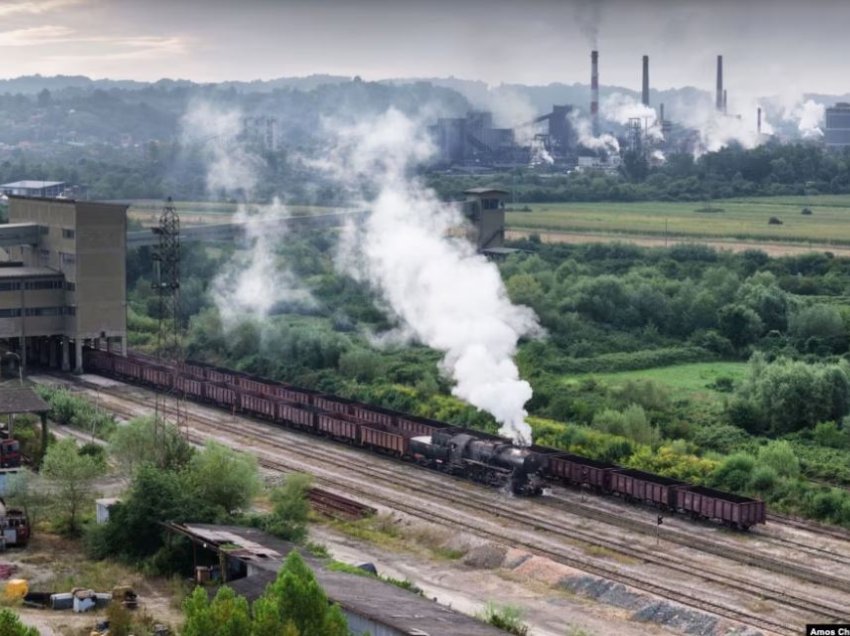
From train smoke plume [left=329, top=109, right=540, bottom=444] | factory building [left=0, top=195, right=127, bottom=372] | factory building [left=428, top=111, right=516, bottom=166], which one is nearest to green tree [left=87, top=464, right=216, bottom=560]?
train smoke plume [left=329, top=109, right=540, bottom=444]

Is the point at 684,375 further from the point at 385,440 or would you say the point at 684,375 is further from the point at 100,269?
the point at 100,269

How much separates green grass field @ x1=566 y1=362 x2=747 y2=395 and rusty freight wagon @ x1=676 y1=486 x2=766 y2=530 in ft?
66.6

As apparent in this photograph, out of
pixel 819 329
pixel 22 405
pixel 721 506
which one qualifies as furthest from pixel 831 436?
pixel 22 405

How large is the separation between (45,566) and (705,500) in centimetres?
1933

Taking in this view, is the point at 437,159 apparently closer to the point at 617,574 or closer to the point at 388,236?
the point at 388,236

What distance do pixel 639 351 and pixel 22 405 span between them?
35.1 metres

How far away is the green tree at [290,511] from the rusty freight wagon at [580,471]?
9.35 meters

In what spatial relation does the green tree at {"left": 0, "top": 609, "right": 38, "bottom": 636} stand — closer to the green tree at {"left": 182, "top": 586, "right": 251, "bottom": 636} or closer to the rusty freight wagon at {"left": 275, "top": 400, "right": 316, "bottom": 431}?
the green tree at {"left": 182, "top": 586, "right": 251, "bottom": 636}

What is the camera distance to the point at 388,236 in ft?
278

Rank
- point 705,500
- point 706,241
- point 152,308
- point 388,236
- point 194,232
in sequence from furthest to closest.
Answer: point 706,241, point 194,232, point 152,308, point 388,236, point 705,500

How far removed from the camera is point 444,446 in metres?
53.4

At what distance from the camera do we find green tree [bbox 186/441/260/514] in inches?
1734

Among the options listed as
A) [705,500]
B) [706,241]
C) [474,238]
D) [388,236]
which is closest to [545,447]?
[705,500]

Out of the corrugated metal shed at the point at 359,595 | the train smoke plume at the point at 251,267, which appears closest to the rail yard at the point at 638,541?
the corrugated metal shed at the point at 359,595
